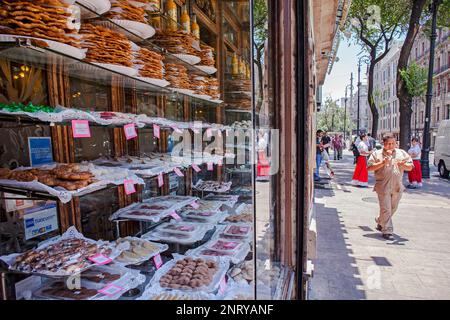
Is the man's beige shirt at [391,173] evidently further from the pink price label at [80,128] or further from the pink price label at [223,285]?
the pink price label at [80,128]

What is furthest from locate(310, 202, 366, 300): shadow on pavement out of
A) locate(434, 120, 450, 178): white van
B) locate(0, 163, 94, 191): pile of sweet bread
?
locate(434, 120, 450, 178): white van

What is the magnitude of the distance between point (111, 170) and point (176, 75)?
1471 mm

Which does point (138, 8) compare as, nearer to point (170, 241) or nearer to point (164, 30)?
point (164, 30)

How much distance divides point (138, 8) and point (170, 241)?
84.3 inches

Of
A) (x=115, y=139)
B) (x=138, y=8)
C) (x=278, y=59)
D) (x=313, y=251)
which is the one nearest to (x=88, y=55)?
(x=138, y=8)

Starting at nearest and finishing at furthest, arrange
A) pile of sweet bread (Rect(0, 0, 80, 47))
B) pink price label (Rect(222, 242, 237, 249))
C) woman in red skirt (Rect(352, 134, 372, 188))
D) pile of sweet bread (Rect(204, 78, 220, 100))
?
pile of sweet bread (Rect(0, 0, 80, 47)) → pink price label (Rect(222, 242, 237, 249)) → pile of sweet bread (Rect(204, 78, 220, 100)) → woman in red skirt (Rect(352, 134, 372, 188))

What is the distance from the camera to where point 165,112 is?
156 inches

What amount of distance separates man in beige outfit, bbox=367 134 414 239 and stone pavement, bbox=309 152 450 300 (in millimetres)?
342

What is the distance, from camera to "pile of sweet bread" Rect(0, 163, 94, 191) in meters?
1.79

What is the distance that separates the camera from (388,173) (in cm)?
520

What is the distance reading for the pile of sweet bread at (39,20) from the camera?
1450 mm

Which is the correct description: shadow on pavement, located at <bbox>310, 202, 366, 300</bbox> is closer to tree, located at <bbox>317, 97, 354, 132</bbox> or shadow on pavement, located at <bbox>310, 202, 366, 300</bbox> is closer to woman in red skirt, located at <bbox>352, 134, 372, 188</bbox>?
woman in red skirt, located at <bbox>352, 134, 372, 188</bbox>

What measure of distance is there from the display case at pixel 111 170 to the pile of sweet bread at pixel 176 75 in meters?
0.01

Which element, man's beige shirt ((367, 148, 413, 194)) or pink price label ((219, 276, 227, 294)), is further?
man's beige shirt ((367, 148, 413, 194))
